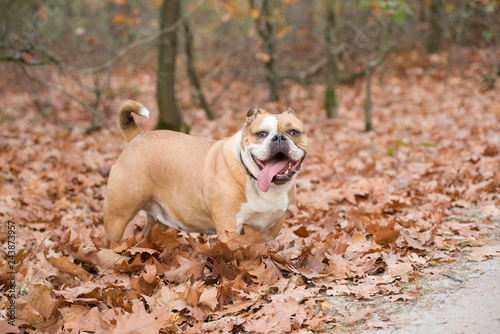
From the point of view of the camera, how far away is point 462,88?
1425 cm

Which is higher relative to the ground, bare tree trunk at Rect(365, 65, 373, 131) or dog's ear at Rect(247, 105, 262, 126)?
dog's ear at Rect(247, 105, 262, 126)

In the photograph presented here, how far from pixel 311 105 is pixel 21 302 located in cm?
1162

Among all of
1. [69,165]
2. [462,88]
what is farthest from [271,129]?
[462,88]

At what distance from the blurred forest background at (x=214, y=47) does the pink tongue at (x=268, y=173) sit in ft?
17.0

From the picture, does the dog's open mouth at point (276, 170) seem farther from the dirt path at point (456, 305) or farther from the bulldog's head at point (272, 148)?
the dirt path at point (456, 305)

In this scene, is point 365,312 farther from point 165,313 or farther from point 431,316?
point 165,313

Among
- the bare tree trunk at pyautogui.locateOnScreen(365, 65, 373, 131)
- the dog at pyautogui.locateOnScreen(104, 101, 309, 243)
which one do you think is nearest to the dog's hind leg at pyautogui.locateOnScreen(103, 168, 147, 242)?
the dog at pyautogui.locateOnScreen(104, 101, 309, 243)

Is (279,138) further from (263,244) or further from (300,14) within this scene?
Result: (300,14)

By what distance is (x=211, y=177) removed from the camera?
3.90 meters

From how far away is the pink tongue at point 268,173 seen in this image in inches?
135

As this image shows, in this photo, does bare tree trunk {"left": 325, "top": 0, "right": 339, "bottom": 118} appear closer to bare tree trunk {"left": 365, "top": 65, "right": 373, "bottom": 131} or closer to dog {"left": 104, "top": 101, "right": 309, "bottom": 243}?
bare tree trunk {"left": 365, "top": 65, "right": 373, "bottom": 131}

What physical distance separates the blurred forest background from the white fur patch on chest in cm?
503

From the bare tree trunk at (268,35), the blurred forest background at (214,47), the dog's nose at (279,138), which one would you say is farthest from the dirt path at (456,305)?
the bare tree trunk at (268,35)

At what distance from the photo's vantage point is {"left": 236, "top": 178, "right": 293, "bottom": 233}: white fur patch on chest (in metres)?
3.69
